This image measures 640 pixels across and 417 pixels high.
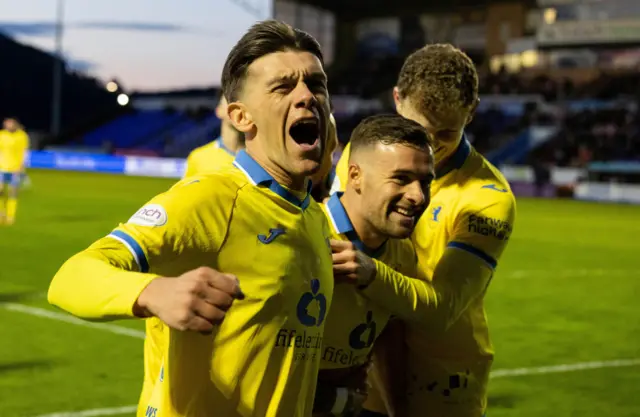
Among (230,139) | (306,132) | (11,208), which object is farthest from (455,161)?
(11,208)

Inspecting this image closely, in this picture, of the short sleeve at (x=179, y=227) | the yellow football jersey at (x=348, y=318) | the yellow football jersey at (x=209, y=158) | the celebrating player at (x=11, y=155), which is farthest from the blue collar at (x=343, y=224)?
the celebrating player at (x=11, y=155)

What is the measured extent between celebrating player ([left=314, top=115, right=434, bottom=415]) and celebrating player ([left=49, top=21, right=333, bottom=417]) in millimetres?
452

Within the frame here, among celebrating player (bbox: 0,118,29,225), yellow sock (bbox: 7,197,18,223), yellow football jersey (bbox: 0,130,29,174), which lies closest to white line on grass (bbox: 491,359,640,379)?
yellow sock (bbox: 7,197,18,223)

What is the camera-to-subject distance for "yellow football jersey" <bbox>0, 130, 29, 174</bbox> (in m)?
21.2

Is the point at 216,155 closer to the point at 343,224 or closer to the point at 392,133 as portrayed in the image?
the point at 343,224

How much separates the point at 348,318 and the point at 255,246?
80cm

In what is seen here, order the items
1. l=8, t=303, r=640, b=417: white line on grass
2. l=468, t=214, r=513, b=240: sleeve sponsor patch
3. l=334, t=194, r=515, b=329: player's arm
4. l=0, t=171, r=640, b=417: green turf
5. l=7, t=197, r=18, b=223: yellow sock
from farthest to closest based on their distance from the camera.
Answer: l=7, t=197, r=18, b=223: yellow sock
l=0, t=171, r=640, b=417: green turf
l=8, t=303, r=640, b=417: white line on grass
l=468, t=214, r=513, b=240: sleeve sponsor patch
l=334, t=194, r=515, b=329: player's arm

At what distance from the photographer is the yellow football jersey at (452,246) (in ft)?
12.0

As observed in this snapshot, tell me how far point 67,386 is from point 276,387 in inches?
205

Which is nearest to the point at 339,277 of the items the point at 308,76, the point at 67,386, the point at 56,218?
the point at 308,76

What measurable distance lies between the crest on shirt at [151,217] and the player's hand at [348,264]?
2.56ft

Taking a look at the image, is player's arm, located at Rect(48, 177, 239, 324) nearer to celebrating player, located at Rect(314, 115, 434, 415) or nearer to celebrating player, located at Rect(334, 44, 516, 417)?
celebrating player, located at Rect(314, 115, 434, 415)

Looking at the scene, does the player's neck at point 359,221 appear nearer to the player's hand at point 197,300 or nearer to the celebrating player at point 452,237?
the celebrating player at point 452,237

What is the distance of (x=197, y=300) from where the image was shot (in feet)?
6.52
